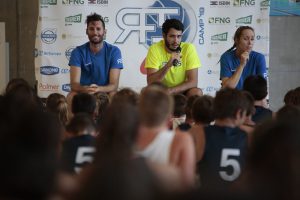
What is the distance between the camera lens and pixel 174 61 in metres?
5.87

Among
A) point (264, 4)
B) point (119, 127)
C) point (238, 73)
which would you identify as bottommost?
point (119, 127)

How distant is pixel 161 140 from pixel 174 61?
3.01 meters

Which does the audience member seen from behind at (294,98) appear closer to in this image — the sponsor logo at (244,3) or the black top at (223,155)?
the black top at (223,155)

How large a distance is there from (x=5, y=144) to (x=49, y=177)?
0.19 m

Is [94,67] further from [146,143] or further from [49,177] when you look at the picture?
[49,177]

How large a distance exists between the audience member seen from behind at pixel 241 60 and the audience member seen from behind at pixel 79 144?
9.05 feet

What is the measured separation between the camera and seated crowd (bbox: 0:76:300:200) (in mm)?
1010

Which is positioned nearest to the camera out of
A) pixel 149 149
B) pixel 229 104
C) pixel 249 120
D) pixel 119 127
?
pixel 119 127

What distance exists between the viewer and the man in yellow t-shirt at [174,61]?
19.6ft

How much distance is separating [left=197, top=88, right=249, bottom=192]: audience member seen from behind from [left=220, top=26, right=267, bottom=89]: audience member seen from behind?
237cm

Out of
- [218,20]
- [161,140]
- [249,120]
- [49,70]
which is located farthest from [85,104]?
[218,20]

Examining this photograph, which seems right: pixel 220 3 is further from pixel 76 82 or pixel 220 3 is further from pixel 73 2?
pixel 76 82

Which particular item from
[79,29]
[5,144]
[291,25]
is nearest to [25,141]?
[5,144]

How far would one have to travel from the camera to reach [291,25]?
8.34 meters
